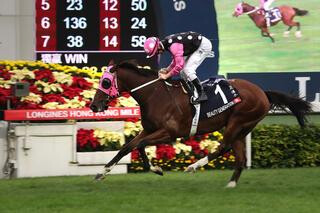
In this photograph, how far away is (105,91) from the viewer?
29.3 feet

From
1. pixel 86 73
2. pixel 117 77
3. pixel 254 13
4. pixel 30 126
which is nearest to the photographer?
pixel 117 77

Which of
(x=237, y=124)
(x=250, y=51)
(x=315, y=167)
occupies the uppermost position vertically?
(x=250, y=51)

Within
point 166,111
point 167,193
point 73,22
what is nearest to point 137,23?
point 73,22

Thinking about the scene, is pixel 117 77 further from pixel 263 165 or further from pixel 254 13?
pixel 254 13

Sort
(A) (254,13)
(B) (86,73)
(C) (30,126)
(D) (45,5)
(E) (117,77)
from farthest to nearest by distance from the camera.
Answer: (A) (254,13) < (D) (45,5) < (B) (86,73) < (C) (30,126) < (E) (117,77)

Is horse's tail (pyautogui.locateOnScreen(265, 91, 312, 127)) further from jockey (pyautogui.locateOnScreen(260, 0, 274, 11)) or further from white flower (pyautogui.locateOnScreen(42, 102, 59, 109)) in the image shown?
jockey (pyautogui.locateOnScreen(260, 0, 274, 11))

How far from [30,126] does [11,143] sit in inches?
13.0

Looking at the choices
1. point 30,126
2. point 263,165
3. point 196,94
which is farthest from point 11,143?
point 263,165

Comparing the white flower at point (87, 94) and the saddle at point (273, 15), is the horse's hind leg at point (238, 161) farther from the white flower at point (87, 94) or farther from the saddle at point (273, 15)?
the saddle at point (273, 15)

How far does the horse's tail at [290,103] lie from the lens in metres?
9.90

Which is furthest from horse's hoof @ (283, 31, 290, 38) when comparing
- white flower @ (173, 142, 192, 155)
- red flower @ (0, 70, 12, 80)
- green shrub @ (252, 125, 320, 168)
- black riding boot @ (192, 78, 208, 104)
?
red flower @ (0, 70, 12, 80)

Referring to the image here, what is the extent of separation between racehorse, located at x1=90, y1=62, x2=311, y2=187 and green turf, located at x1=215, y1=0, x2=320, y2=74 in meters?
4.15

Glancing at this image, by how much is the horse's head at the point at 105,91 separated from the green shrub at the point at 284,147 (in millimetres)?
3237

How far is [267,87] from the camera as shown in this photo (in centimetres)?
1363
